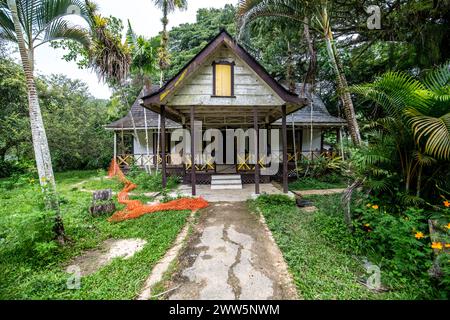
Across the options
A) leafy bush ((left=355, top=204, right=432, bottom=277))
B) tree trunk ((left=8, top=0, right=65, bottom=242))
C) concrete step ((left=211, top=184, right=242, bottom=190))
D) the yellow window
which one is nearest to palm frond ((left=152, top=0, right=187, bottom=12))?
the yellow window

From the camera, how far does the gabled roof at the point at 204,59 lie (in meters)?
6.27

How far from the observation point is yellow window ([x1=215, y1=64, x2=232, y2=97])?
21.9ft

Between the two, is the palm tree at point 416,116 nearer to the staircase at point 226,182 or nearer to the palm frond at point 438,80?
the palm frond at point 438,80

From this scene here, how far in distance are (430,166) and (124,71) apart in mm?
11008

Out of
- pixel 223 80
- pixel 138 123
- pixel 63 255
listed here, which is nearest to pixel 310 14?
pixel 223 80

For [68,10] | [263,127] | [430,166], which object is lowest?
[430,166]

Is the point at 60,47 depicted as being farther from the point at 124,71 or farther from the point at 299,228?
the point at 299,228

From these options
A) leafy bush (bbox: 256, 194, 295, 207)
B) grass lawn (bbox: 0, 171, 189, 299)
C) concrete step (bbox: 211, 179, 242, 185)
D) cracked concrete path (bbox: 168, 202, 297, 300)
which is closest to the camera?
cracked concrete path (bbox: 168, 202, 297, 300)

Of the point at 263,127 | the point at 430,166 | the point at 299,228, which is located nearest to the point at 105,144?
the point at 263,127

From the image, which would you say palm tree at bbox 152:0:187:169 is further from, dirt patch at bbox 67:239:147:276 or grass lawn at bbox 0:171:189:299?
dirt patch at bbox 67:239:147:276

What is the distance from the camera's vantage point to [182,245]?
3.69 m

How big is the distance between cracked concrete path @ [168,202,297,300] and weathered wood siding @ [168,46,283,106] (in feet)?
12.8

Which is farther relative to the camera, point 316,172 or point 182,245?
point 316,172
